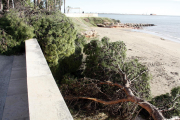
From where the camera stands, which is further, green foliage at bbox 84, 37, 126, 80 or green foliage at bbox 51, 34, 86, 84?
green foliage at bbox 51, 34, 86, 84

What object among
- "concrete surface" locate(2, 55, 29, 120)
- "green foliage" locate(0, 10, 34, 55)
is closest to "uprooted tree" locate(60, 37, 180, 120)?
"concrete surface" locate(2, 55, 29, 120)

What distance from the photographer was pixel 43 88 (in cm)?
272

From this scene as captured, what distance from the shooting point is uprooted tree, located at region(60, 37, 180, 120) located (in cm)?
588

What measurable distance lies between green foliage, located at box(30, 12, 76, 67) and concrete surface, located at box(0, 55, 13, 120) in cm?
167

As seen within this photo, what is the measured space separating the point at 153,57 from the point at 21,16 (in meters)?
14.2

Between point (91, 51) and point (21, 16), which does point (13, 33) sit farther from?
point (91, 51)

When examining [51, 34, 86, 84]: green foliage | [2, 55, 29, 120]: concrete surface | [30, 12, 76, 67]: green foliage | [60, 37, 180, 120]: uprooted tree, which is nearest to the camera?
[2, 55, 29, 120]: concrete surface

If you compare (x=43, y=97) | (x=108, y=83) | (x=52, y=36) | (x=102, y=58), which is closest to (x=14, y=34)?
(x=52, y=36)

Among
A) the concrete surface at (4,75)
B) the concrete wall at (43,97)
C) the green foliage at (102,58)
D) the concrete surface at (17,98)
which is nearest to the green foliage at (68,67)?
the green foliage at (102,58)

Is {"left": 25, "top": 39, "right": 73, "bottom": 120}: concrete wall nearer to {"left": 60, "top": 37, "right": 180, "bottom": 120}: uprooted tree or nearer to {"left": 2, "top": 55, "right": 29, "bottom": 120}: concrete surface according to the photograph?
{"left": 2, "top": 55, "right": 29, "bottom": 120}: concrete surface

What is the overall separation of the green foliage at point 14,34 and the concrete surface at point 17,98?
2.07 metres

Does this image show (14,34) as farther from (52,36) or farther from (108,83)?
(108,83)

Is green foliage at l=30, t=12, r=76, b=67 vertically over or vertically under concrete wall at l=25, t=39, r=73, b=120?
over

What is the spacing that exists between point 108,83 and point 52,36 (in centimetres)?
361
